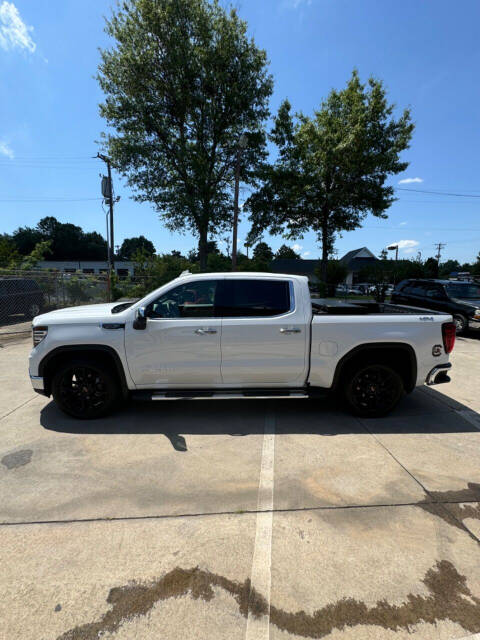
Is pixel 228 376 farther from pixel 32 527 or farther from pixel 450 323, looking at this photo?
pixel 450 323

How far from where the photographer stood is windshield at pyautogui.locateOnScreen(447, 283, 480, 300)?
35.3 ft

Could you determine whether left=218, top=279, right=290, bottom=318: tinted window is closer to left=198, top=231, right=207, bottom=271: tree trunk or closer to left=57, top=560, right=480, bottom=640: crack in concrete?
left=57, top=560, right=480, bottom=640: crack in concrete

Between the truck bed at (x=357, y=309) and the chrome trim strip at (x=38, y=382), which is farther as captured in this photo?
the truck bed at (x=357, y=309)

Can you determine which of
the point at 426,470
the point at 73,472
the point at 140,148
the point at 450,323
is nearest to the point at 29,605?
the point at 73,472

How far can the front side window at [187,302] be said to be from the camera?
4.06m

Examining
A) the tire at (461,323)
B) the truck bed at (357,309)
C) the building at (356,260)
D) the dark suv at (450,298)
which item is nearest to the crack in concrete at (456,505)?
the truck bed at (357,309)

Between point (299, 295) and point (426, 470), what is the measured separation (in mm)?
→ 2293

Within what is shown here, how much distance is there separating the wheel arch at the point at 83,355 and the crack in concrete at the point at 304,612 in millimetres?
2438

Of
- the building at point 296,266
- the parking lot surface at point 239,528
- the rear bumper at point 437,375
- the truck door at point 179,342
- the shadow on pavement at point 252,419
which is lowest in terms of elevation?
the parking lot surface at point 239,528

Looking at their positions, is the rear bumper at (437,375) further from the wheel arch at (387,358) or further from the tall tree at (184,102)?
the tall tree at (184,102)

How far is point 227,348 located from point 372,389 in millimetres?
1999

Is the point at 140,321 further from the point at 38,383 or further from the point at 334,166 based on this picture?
the point at 334,166

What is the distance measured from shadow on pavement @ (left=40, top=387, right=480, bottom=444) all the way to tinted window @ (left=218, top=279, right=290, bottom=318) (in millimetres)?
1379

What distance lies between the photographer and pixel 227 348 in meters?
3.99
